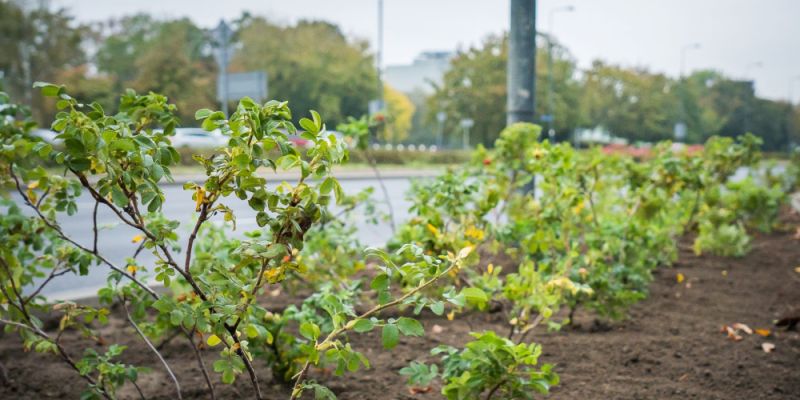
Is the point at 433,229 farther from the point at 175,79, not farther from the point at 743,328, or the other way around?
the point at 175,79

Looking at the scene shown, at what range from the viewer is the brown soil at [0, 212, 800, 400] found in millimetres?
2582

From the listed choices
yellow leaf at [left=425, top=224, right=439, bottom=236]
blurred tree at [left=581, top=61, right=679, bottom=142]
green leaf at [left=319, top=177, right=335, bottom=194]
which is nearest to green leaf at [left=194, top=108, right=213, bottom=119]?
green leaf at [left=319, top=177, right=335, bottom=194]

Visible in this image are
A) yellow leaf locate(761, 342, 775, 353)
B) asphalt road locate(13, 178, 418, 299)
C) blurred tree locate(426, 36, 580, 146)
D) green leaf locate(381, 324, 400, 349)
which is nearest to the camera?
green leaf locate(381, 324, 400, 349)

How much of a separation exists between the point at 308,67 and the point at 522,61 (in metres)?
33.3

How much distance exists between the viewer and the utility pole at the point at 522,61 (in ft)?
14.8

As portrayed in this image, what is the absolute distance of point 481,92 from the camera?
125ft

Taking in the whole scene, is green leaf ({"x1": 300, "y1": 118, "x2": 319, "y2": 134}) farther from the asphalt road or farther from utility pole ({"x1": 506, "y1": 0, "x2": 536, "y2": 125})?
utility pole ({"x1": 506, "y1": 0, "x2": 536, "y2": 125})

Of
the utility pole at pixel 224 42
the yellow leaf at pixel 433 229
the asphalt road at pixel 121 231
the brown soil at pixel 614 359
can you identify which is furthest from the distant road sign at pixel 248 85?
the yellow leaf at pixel 433 229

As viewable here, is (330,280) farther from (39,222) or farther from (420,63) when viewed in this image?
(420,63)

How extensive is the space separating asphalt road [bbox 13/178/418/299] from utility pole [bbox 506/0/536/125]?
0.98m

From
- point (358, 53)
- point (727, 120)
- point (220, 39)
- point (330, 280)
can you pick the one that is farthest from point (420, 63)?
point (330, 280)

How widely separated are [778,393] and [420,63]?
87.5m

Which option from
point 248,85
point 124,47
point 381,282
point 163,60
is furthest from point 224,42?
point 124,47

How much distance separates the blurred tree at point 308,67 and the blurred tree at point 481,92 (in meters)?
4.66
